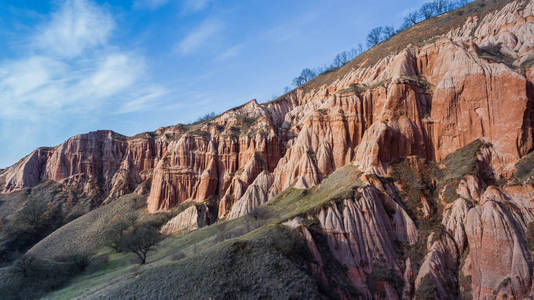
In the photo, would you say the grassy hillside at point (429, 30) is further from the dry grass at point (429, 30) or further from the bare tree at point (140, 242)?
the bare tree at point (140, 242)

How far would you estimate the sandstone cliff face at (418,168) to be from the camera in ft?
69.5

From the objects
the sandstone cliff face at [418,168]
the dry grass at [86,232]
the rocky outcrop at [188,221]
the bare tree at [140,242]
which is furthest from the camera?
the rocky outcrop at [188,221]

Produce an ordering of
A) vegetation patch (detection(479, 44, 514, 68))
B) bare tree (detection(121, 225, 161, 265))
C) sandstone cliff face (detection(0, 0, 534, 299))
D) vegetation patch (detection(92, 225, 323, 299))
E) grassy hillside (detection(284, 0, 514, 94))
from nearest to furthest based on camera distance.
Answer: vegetation patch (detection(92, 225, 323, 299))
sandstone cliff face (detection(0, 0, 534, 299))
bare tree (detection(121, 225, 161, 265))
vegetation patch (detection(479, 44, 514, 68))
grassy hillside (detection(284, 0, 514, 94))

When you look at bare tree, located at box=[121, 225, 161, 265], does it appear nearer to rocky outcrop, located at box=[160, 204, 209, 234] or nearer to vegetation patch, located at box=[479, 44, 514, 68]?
rocky outcrop, located at box=[160, 204, 209, 234]

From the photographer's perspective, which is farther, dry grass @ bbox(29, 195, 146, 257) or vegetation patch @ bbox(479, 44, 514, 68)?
dry grass @ bbox(29, 195, 146, 257)

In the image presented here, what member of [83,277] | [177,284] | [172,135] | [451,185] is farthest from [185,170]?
[451,185]

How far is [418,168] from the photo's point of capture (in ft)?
96.8

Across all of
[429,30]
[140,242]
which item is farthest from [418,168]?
[429,30]

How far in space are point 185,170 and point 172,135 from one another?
800 inches

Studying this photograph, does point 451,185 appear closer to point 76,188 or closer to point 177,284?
point 177,284

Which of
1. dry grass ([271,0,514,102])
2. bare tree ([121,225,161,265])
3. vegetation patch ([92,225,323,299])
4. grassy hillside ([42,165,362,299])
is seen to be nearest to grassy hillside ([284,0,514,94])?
dry grass ([271,0,514,102])

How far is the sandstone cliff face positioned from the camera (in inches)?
834

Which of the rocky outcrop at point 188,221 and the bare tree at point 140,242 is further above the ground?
the bare tree at point 140,242

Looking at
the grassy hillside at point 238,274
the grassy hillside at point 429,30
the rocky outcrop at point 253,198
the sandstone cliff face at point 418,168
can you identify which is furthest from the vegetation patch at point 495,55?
the rocky outcrop at point 253,198
